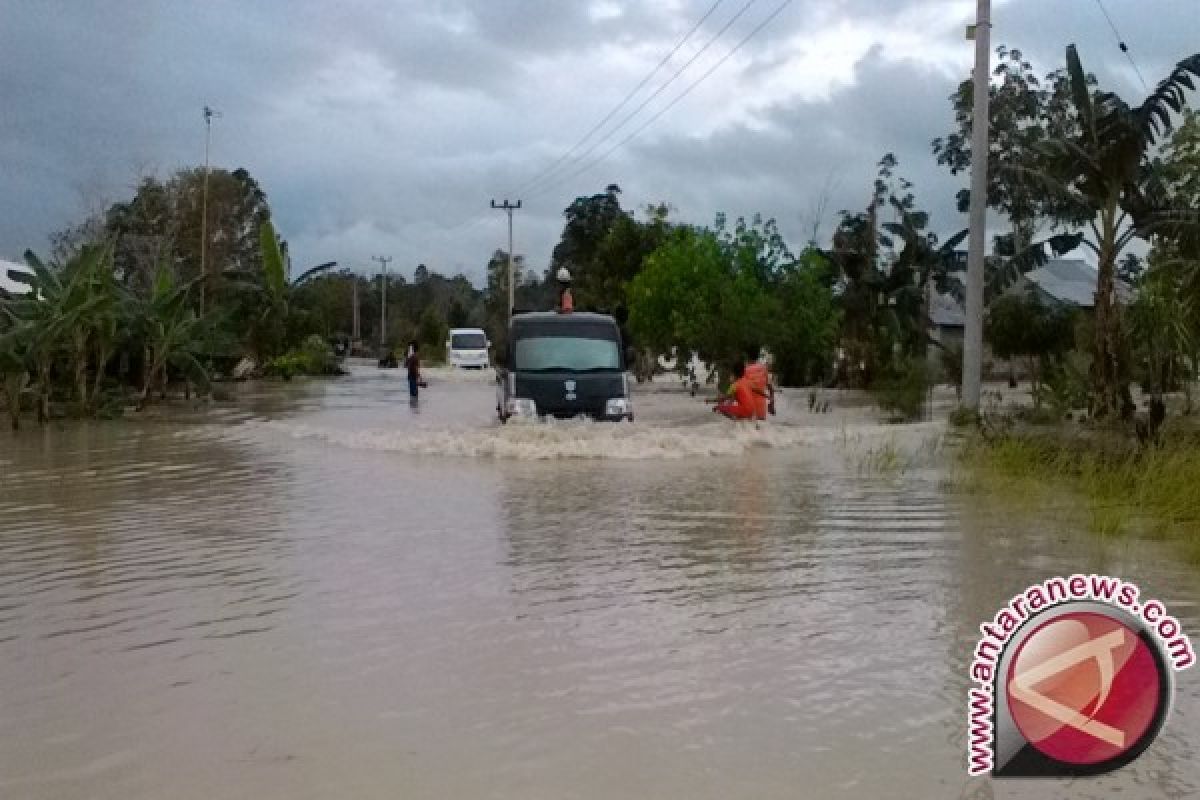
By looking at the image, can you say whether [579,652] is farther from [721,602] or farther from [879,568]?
[879,568]

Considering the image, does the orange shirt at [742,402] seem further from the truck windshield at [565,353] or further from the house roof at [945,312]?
the house roof at [945,312]

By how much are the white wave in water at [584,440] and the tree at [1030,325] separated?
1565 cm

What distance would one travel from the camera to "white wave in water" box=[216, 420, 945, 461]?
16.4 meters

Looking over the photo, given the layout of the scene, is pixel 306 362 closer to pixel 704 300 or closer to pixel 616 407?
pixel 704 300

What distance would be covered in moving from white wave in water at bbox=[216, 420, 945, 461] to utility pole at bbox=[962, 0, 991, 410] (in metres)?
2.40

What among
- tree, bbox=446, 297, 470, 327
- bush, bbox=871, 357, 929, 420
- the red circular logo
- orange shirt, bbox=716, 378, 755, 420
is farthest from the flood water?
tree, bbox=446, 297, 470, 327

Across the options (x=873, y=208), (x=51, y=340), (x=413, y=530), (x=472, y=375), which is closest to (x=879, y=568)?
(x=413, y=530)

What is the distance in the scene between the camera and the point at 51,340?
67.4 ft

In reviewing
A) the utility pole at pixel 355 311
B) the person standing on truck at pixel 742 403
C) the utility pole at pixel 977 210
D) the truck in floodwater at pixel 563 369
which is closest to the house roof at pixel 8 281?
the truck in floodwater at pixel 563 369

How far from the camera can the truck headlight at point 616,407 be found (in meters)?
17.4

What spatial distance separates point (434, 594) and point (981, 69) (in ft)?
51.0

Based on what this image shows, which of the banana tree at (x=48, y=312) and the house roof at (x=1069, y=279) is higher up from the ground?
the house roof at (x=1069, y=279)

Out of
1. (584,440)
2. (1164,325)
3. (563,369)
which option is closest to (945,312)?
(563,369)

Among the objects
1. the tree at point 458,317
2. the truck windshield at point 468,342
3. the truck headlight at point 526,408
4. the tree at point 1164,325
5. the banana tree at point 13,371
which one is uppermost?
the tree at point 458,317
